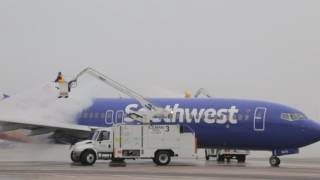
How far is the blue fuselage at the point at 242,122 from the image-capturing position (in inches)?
1495

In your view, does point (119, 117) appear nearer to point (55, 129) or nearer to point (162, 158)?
point (55, 129)

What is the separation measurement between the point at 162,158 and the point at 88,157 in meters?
4.21

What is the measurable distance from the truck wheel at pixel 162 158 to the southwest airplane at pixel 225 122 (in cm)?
295

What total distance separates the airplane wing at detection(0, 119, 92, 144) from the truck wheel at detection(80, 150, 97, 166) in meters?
4.96

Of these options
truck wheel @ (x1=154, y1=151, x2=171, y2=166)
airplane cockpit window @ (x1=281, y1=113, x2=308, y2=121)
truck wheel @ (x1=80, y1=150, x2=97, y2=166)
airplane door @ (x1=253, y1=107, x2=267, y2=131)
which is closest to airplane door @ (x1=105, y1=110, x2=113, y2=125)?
truck wheel @ (x1=80, y1=150, x2=97, y2=166)

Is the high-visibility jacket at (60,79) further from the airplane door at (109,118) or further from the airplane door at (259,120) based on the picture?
the airplane door at (259,120)

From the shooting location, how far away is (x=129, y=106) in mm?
42094

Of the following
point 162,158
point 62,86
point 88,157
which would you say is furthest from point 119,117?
point 88,157

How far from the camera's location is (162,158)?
36.2 m

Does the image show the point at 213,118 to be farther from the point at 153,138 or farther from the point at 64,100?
the point at 64,100

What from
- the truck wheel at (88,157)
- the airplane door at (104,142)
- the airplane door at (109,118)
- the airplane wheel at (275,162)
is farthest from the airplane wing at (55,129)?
the airplane wheel at (275,162)

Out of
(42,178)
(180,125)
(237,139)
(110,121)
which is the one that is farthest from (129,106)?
(42,178)

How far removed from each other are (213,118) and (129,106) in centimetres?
598

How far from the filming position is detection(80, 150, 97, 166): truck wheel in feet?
116
